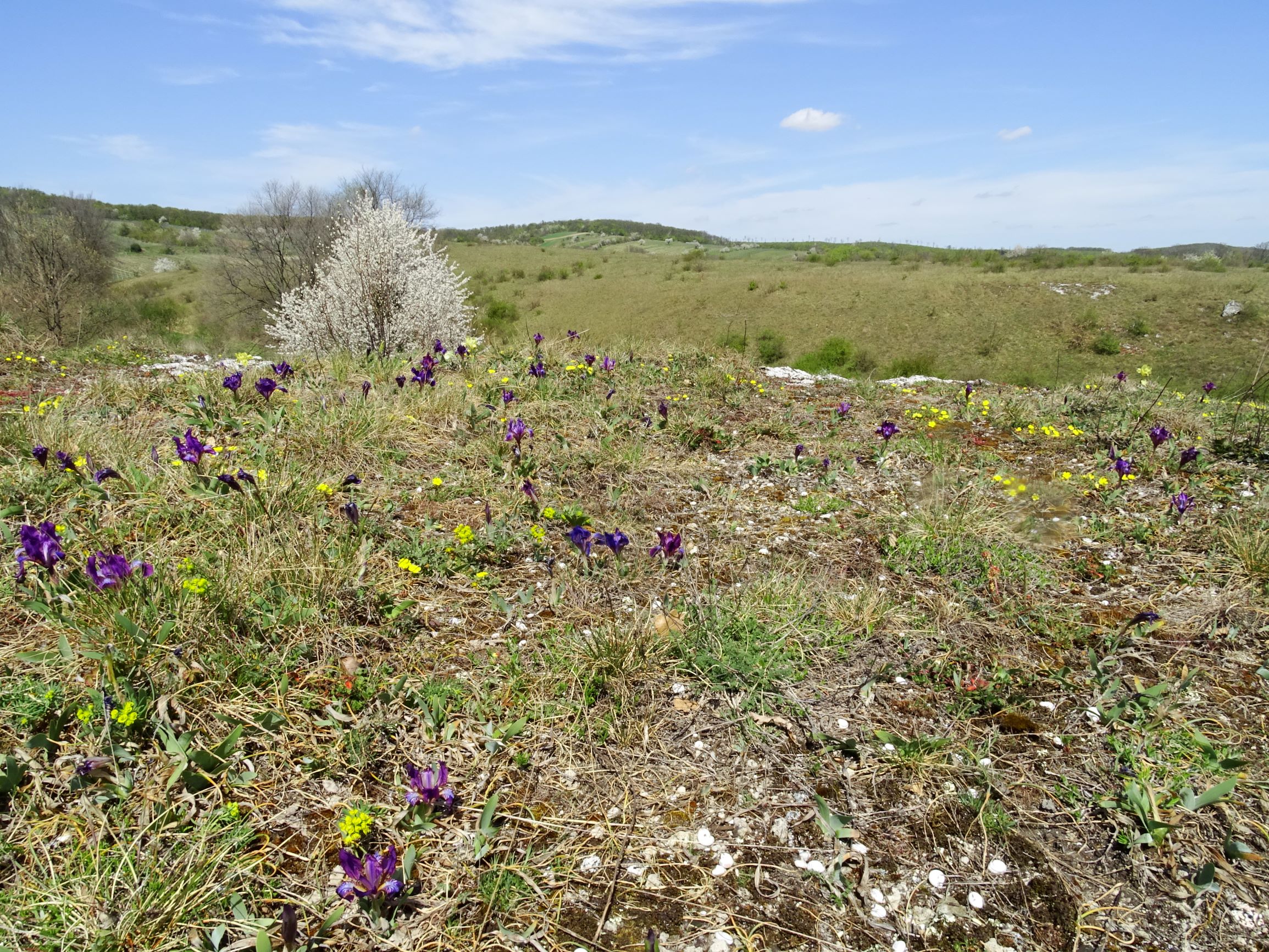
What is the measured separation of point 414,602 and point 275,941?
149 cm

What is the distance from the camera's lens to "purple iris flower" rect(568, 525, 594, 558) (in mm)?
3127

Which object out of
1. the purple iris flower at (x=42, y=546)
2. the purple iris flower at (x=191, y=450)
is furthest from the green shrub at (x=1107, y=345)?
the purple iris flower at (x=42, y=546)

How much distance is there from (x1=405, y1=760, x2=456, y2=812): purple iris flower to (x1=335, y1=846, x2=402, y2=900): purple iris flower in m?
0.25

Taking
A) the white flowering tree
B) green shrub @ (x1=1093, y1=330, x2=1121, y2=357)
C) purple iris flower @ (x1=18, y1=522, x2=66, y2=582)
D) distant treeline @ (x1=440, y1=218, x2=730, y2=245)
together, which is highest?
distant treeline @ (x1=440, y1=218, x2=730, y2=245)

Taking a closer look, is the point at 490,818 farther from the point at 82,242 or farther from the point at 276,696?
the point at 82,242

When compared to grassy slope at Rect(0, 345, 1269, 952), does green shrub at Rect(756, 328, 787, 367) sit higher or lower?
higher

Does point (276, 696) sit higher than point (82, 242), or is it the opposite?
point (82, 242)

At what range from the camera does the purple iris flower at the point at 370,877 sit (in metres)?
1.69

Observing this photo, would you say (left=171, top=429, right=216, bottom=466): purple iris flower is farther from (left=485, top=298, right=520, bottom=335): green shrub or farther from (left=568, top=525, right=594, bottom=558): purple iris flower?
(left=485, top=298, right=520, bottom=335): green shrub

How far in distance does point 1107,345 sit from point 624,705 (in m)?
35.5

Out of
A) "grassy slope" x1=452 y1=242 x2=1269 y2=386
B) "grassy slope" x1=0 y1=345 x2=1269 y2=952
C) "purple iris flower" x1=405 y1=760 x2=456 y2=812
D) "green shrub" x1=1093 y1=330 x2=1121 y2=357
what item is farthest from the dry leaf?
"green shrub" x1=1093 y1=330 x2=1121 y2=357

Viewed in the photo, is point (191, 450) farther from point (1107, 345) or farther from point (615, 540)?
point (1107, 345)

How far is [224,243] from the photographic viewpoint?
108 ft

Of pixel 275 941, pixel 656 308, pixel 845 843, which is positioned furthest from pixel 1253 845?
pixel 656 308
